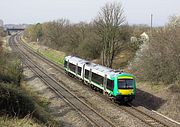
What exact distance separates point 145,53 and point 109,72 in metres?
7.43

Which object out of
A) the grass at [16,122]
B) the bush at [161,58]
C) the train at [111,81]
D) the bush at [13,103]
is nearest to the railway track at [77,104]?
the train at [111,81]

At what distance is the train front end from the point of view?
2420 centimetres

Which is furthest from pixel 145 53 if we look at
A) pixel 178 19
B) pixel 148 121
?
pixel 148 121

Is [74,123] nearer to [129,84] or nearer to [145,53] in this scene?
[129,84]

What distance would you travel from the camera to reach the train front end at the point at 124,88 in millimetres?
24203

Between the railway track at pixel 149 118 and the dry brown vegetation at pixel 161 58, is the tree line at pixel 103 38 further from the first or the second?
the railway track at pixel 149 118

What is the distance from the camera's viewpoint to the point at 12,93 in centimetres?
1623

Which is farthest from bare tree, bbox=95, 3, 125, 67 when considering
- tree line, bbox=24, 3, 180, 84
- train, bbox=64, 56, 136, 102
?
train, bbox=64, 56, 136, 102

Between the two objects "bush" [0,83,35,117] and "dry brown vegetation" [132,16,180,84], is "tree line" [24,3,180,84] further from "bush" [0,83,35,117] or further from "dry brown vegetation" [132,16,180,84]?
"bush" [0,83,35,117]

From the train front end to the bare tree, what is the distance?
20263 mm

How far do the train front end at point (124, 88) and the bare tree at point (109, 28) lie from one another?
66.5 ft

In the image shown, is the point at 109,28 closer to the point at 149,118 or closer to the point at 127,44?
the point at 127,44

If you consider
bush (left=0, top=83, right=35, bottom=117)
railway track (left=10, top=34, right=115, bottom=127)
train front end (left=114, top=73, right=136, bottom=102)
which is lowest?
railway track (left=10, top=34, right=115, bottom=127)

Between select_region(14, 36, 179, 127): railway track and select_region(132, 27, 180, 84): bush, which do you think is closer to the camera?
select_region(14, 36, 179, 127): railway track
